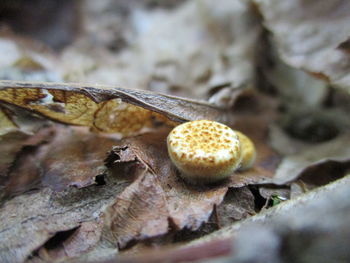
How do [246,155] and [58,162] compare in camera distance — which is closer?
[58,162]

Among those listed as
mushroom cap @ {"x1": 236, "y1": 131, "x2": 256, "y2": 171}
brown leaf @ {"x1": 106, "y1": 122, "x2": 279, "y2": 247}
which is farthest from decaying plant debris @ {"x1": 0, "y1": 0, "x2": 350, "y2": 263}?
mushroom cap @ {"x1": 236, "y1": 131, "x2": 256, "y2": 171}

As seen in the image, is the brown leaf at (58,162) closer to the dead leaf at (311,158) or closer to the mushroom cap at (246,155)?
the mushroom cap at (246,155)

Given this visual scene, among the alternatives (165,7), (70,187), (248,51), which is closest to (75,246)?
(70,187)

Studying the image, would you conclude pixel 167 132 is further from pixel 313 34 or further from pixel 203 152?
pixel 313 34

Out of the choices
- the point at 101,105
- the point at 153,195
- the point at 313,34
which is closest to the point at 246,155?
the point at 153,195

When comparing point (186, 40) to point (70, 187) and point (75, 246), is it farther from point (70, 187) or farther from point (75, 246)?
point (75, 246)

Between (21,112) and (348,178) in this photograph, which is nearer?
(348,178)
